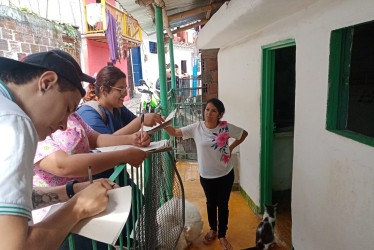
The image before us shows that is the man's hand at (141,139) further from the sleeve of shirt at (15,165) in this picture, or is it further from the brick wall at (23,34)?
the brick wall at (23,34)

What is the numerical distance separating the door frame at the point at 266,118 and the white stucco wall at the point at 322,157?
202 mm

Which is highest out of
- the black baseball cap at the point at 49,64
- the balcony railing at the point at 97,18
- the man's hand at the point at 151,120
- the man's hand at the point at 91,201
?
the balcony railing at the point at 97,18

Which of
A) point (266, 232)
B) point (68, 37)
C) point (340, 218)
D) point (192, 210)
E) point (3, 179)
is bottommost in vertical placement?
point (266, 232)

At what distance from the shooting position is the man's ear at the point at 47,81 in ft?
2.70

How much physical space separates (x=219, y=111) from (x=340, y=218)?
4.94ft

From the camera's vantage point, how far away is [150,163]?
2.24 meters

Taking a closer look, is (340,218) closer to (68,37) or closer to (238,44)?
(238,44)

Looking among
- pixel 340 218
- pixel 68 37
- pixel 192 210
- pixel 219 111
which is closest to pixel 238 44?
pixel 219 111

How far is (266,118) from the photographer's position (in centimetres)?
319

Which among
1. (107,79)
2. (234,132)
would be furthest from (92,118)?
(234,132)

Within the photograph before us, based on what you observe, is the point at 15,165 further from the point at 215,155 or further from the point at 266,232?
the point at 266,232

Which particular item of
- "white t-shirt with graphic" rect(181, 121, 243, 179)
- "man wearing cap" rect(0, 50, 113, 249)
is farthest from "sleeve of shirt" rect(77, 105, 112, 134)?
"white t-shirt with graphic" rect(181, 121, 243, 179)

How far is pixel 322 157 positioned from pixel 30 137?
2056 millimetres

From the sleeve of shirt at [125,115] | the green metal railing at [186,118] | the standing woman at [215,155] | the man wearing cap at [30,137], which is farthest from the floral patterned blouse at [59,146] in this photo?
the green metal railing at [186,118]
